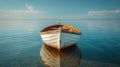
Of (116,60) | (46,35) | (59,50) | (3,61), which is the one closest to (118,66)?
(116,60)

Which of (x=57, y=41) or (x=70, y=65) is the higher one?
(x=57, y=41)

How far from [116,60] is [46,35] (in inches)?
304

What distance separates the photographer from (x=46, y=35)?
16.1 m

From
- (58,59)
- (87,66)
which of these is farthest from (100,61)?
(58,59)

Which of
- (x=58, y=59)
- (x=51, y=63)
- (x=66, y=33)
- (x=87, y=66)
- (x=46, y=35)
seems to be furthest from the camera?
(x=46, y=35)

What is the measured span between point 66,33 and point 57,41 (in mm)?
1243

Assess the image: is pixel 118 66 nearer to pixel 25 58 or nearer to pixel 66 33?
pixel 66 33

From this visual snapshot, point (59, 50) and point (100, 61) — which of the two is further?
point (59, 50)

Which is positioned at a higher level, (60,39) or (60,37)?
(60,37)

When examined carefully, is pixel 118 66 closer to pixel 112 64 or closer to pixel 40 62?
pixel 112 64

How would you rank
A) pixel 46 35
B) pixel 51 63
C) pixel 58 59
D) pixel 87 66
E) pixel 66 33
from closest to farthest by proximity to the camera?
pixel 87 66
pixel 51 63
pixel 58 59
pixel 66 33
pixel 46 35

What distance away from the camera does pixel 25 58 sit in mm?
13414

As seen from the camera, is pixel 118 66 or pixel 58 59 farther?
pixel 58 59

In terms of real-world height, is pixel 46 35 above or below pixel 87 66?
above
